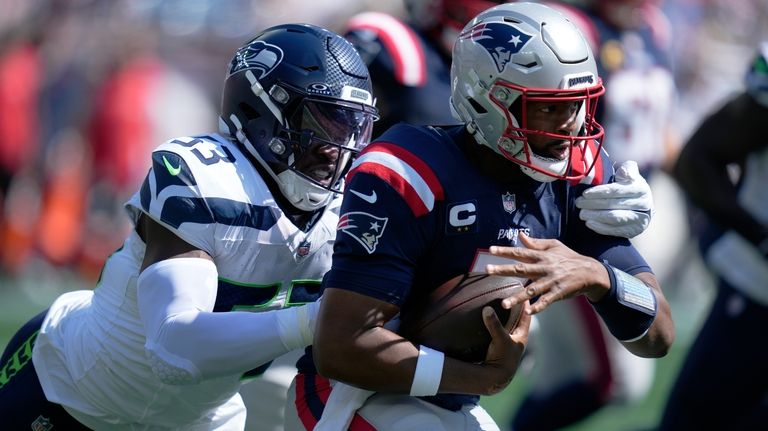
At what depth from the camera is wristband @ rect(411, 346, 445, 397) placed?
2906mm

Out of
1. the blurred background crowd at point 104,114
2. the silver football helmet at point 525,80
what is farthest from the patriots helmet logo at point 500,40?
the blurred background crowd at point 104,114

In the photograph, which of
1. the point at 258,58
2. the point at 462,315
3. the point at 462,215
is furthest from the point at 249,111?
the point at 462,315

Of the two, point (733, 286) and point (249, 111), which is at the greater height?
point (249, 111)

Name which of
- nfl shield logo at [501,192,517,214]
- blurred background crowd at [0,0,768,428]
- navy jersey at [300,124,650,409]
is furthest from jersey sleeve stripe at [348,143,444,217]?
blurred background crowd at [0,0,768,428]

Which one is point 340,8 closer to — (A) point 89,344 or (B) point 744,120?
(B) point 744,120

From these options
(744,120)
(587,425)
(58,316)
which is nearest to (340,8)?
(587,425)

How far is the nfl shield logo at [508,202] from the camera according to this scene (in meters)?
3.08

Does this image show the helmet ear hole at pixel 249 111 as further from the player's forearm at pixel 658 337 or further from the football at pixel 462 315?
the player's forearm at pixel 658 337

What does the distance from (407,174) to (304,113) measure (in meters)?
0.58

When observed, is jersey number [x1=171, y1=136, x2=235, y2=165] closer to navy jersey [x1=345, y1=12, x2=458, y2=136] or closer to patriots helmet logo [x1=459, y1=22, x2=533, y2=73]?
patriots helmet logo [x1=459, y1=22, x2=533, y2=73]

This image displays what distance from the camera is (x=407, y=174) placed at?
116 inches

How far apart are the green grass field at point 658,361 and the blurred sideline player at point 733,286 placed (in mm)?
482

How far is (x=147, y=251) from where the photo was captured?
10.8ft

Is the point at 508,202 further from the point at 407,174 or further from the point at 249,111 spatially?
the point at 249,111
